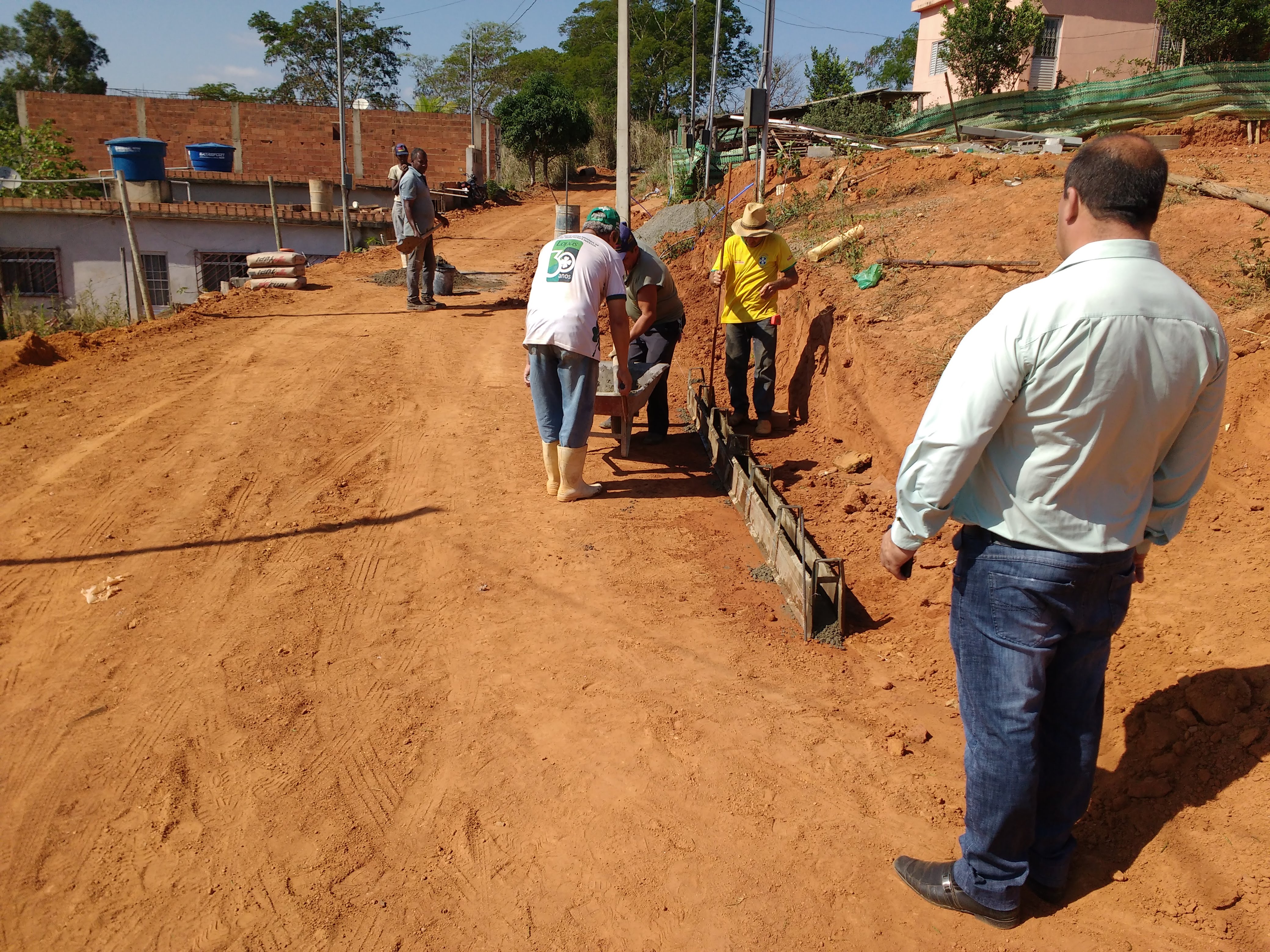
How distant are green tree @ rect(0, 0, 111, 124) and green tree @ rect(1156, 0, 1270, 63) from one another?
58.3 meters

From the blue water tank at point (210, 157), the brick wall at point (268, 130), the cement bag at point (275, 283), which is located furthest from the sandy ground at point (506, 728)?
the brick wall at point (268, 130)

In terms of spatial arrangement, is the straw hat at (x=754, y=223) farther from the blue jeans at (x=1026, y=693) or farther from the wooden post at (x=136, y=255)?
the wooden post at (x=136, y=255)

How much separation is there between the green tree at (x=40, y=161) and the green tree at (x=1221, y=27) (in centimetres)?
2603

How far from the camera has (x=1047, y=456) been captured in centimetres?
213

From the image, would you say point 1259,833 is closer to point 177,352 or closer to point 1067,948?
point 1067,948

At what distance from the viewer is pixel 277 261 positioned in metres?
12.3

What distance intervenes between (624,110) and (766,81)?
179cm

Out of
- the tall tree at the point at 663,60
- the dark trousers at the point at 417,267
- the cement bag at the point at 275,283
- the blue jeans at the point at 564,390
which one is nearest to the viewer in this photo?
the blue jeans at the point at 564,390

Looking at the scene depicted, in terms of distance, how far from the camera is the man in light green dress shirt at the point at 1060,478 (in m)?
2.05

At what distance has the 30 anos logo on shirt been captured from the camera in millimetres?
5281

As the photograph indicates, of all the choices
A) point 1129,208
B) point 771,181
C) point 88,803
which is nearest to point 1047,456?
point 1129,208

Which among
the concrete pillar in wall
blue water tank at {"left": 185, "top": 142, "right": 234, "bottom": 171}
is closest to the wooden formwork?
blue water tank at {"left": 185, "top": 142, "right": 234, "bottom": 171}

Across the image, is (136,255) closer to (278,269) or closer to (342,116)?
(278,269)

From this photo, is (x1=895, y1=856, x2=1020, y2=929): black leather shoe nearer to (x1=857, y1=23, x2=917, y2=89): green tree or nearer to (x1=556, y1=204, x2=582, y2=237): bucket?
(x1=556, y1=204, x2=582, y2=237): bucket
